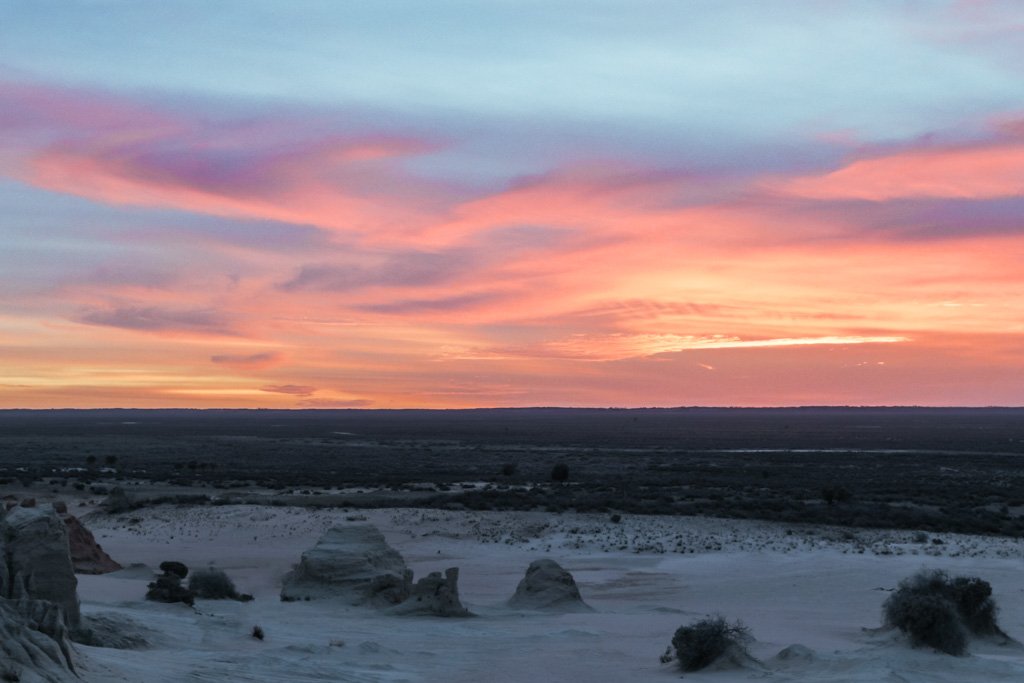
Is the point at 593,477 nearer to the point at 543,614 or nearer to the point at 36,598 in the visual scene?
the point at 543,614

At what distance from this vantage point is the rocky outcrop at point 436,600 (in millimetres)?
21500

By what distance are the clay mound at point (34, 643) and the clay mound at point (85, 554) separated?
12.8m

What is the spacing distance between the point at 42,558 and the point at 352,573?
30.3ft

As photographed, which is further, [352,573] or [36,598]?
[352,573]

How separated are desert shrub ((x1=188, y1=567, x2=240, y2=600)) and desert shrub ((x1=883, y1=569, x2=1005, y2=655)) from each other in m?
13.4

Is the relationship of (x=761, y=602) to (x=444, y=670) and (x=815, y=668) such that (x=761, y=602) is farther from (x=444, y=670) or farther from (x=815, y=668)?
(x=444, y=670)

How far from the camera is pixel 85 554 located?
25641mm

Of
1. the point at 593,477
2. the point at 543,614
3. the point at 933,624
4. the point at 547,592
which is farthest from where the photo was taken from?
the point at 593,477

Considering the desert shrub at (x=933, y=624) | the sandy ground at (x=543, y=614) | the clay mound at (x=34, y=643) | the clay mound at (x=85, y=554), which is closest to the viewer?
the clay mound at (x=34, y=643)

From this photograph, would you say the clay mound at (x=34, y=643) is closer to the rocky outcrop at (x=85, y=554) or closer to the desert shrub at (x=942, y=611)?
the rocky outcrop at (x=85, y=554)

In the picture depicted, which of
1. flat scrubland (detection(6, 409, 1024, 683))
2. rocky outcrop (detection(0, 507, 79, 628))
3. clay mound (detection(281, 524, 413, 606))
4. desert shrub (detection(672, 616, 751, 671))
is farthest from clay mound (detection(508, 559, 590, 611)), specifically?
rocky outcrop (detection(0, 507, 79, 628))

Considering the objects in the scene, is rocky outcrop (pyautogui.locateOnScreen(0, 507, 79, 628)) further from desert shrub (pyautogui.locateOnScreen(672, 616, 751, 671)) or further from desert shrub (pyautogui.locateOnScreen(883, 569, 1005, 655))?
desert shrub (pyautogui.locateOnScreen(883, 569, 1005, 655))

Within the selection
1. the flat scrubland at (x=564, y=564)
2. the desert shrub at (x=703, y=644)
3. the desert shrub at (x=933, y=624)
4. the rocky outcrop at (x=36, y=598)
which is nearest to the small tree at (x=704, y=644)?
the desert shrub at (x=703, y=644)

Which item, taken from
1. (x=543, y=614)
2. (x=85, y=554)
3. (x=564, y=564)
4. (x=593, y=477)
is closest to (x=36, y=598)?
(x=543, y=614)
